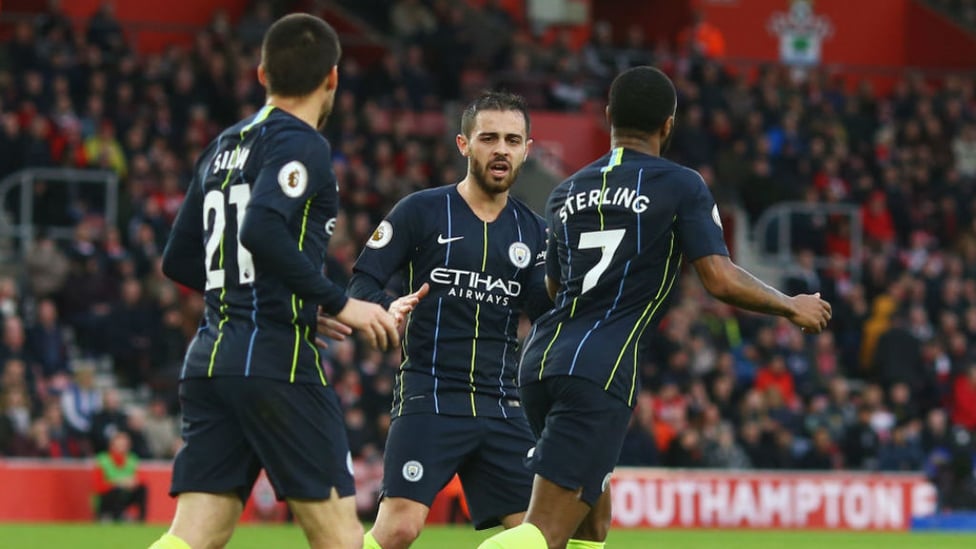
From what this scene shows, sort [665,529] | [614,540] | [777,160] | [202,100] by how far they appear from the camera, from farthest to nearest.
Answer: [777,160] → [202,100] → [665,529] → [614,540]

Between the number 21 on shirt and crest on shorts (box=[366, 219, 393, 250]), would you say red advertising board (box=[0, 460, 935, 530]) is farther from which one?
the number 21 on shirt

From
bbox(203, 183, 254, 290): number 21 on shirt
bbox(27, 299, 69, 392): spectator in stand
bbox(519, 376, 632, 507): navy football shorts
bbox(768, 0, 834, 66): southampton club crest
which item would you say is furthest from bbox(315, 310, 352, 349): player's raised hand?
bbox(768, 0, 834, 66): southampton club crest

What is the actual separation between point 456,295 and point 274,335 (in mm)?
1941

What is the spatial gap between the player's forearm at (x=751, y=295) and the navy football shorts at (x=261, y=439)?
1.53m

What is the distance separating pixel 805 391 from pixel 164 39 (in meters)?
10.8

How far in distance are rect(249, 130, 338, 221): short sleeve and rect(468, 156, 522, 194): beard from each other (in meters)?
2.08

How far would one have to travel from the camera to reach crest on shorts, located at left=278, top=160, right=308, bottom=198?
19.4 feet

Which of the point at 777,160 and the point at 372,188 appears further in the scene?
the point at 777,160

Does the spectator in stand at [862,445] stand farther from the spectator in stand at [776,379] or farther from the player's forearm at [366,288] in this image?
the player's forearm at [366,288]

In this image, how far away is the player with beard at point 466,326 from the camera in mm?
7719

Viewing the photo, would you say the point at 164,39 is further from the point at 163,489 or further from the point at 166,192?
the point at 163,489

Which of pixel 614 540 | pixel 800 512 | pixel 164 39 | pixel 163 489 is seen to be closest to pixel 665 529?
pixel 800 512

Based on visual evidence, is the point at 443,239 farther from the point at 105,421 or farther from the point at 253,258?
the point at 105,421

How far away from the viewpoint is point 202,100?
22484mm
